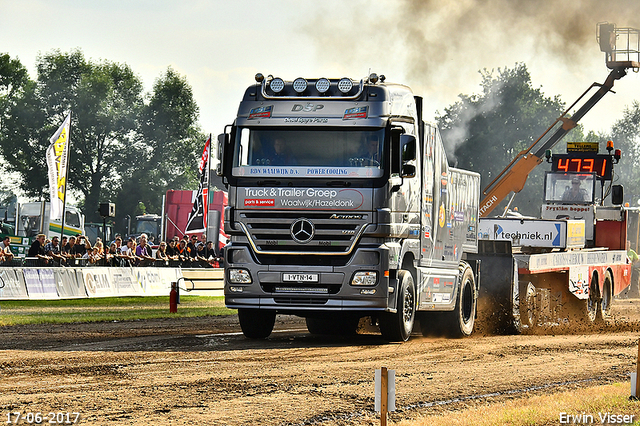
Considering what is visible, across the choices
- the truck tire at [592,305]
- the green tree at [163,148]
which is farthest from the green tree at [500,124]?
the truck tire at [592,305]

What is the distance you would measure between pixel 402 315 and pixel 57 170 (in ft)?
54.6

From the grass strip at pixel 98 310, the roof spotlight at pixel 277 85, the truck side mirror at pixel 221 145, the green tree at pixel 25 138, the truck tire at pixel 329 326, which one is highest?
the green tree at pixel 25 138

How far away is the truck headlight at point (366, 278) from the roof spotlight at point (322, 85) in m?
2.76

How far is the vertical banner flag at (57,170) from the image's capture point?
27.6 meters

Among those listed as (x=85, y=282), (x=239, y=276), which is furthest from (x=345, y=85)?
(x=85, y=282)

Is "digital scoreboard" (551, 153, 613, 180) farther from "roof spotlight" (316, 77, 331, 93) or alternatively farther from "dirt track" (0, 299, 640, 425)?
"roof spotlight" (316, 77, 331, 93)

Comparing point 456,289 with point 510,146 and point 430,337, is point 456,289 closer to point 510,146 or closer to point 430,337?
point 430,337

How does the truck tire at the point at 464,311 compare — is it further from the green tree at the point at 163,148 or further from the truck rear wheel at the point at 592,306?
the green tree at the point at 163,148

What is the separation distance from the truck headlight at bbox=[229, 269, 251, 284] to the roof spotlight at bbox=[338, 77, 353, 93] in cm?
301

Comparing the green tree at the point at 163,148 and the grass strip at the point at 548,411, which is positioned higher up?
the green tree at the point at 163,148

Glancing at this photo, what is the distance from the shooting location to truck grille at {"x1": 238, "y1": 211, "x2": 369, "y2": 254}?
43.9 feet

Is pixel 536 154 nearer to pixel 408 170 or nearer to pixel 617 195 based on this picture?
pixel 617 195

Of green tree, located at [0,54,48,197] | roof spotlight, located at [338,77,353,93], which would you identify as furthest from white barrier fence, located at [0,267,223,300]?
green tree, located at [0,54,48,197]

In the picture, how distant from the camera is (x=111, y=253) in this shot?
28.8 m
